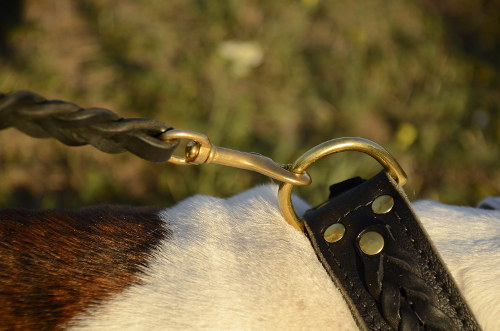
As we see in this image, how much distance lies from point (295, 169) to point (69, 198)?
1678 millimetres

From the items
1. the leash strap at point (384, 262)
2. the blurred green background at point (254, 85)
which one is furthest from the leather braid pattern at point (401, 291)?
the blurred green background at point (254, 85)

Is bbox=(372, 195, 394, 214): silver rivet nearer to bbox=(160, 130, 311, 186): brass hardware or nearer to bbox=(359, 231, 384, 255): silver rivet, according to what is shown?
bbox=(359, 231, 384, 255): silver rivet

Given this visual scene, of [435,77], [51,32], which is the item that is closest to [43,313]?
[51,32]

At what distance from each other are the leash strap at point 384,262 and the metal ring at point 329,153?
0.08 feet

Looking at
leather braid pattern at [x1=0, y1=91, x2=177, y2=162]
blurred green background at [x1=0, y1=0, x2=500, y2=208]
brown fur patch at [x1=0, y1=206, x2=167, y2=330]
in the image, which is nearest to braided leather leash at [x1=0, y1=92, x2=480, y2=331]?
leather braid pattern at [x1=0, y1=91, x2=177, y2=162]

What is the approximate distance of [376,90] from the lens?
3.16 m

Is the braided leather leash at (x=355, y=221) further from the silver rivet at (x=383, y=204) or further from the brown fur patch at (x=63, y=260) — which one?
the brown fur patch at (x=63, y=260)

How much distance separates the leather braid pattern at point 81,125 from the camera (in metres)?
0.82

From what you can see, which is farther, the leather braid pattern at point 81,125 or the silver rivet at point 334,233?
the silver rivet at point 334,233

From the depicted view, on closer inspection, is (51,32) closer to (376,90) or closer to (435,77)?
(376,90)

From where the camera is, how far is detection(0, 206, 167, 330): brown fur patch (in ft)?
2.73

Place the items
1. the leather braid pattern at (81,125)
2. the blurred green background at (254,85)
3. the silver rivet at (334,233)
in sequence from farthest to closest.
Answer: the blurred green background at (254,85) → the silver rivet at (334,233) → the leather braid pattern at (81,125)

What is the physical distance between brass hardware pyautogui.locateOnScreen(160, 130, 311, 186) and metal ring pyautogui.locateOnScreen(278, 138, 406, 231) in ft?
0.07

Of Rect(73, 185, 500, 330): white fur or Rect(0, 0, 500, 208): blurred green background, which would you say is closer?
Rect(73, 185, 500, 330): white fur
